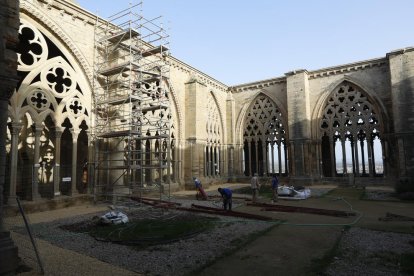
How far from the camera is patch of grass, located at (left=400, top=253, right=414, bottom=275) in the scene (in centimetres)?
440

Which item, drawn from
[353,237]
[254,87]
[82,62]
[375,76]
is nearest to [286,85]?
[254,87]

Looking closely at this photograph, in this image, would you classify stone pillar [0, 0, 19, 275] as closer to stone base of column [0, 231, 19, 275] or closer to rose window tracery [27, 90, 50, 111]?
stone base of column [0, 231, 19, 275]

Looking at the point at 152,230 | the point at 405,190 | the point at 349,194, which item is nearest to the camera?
the point at 152,230

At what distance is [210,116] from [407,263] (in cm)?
1756

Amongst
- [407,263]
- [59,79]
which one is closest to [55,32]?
[59,79]

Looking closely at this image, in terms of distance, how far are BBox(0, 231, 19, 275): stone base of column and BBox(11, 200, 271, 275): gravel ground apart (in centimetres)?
130

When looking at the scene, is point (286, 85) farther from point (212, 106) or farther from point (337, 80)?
point (212, 106)

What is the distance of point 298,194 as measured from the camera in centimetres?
1301

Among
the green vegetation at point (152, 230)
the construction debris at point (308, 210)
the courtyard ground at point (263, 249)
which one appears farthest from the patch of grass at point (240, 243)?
the construction debris at point (308, 210)

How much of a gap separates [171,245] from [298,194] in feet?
28.5

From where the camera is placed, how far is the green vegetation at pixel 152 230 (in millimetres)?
6273

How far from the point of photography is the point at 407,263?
467cm

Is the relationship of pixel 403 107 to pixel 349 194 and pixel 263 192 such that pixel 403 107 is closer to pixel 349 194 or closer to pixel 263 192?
pixel 349 194

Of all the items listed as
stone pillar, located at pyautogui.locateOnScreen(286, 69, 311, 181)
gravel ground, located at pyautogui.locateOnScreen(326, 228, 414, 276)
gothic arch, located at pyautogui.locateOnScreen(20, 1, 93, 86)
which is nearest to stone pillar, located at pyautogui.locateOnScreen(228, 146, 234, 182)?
stone pillar, located at pyautogui.locateOnScreen(286, 69, 311, 181)
